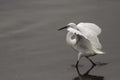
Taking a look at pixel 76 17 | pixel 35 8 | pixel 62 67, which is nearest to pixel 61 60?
pixel 62 67

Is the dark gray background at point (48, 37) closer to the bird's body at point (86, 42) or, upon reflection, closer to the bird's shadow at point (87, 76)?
the bird's shadow at point (87, 76)

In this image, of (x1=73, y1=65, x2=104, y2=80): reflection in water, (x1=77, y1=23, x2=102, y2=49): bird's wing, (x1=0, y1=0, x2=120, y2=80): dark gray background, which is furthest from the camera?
(x1=0, y1=0, x2=120, y2=80): dark gray background

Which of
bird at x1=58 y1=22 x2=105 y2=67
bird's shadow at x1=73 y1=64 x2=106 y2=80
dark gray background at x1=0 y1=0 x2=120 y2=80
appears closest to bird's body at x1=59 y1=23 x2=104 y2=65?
bird at x1=58 y1=22 x2=105 y2=67

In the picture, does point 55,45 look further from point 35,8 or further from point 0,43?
point 35,8

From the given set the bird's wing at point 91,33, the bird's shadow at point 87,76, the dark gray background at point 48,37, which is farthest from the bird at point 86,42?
the dark gray background at point 48,37

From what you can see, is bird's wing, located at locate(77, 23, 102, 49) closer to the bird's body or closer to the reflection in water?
the bird's body

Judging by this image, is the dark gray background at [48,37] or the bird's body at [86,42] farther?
the dark gray background at [48,37]

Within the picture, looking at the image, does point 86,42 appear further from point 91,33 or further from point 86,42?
point 91,33

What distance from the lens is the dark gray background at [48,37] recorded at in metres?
10.9

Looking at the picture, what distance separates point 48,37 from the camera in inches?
498

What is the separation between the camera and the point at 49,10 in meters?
14.3

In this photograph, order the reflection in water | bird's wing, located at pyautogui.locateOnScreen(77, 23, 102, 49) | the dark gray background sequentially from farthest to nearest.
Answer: the dark gray background < bird's wing, located at pyautogui.locateOnScreen(77, 23, 102, 49) < the reflection in water

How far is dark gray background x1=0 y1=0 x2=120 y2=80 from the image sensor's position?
10.9 metres

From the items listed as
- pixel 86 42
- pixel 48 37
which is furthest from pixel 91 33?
pixel 48 37
